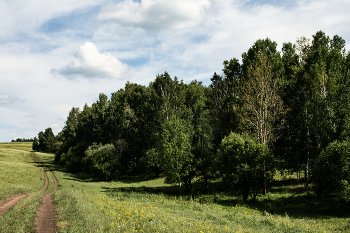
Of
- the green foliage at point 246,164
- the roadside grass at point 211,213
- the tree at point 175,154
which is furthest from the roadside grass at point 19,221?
the tree at point 175,154

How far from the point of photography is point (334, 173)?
840 inches

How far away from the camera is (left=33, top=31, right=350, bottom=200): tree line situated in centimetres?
2786

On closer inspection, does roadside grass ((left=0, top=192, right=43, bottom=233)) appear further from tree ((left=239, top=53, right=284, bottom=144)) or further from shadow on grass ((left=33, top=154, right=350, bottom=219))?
tree ((left=239, top=53, right=284, bottom=144))

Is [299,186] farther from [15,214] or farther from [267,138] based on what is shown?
[15,214]

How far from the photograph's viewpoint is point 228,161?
98.2 feet

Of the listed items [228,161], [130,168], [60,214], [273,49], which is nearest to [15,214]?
[60,214]

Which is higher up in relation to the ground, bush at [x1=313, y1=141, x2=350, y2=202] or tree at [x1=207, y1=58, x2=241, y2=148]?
tree at [x1=207, y1=58, x2=241, y2=148]

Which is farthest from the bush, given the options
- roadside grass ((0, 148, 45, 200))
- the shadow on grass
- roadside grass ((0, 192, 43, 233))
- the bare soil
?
roadside grass ((0, 148, 45, 200))

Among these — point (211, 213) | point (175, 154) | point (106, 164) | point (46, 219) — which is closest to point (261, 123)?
point (175, 154)

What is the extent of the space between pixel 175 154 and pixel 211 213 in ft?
57.7

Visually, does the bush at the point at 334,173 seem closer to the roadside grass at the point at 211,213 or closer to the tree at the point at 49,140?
the roadside grass at the point at 211,213

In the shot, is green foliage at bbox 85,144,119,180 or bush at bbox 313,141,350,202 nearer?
bush at bbox 313,141,350,202

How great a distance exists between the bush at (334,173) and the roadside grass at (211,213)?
6.78 ft

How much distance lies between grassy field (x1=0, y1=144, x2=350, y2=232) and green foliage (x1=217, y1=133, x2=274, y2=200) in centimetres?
249
